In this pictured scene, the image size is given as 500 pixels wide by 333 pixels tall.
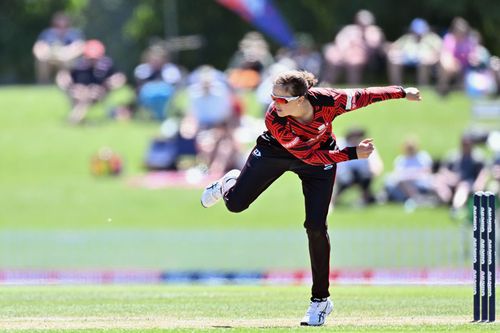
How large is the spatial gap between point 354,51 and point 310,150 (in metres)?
18.0

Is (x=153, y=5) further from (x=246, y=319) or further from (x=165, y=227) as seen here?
(x=246, y=319)

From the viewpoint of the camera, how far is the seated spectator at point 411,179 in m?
21.2

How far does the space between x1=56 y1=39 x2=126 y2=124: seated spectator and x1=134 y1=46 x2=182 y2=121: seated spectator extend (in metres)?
0.74

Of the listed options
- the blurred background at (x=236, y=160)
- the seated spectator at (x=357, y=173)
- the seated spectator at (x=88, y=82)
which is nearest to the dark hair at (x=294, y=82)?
the blurred background at (x=236, y=160)

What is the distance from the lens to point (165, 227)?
20609mm

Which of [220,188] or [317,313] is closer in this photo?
[317,313]

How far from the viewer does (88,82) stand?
88.0ft

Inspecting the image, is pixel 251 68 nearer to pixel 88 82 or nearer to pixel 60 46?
pixel 88 82

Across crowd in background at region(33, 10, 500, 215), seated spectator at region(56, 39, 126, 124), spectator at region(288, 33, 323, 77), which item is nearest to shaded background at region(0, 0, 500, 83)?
crowd in background at region(33, 10, 500, 215)

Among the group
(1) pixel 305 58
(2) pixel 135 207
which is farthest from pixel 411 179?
(1) pixel 305 58

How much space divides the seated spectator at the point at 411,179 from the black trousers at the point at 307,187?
36.1 feet

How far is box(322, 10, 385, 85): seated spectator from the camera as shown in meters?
27.7

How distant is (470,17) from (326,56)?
6.98 metres

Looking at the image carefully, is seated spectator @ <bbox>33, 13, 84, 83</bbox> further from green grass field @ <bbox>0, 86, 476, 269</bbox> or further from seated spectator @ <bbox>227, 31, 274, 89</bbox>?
seated spectator @ <bbox>227, 31, 274, 89</bbox>
